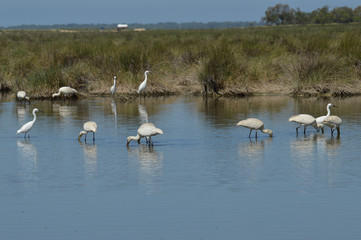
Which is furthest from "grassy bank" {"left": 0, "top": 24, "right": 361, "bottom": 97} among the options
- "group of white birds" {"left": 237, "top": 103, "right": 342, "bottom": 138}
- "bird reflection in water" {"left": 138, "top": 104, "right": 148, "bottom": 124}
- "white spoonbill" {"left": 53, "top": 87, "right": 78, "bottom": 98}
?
"group of white birds" {"left": 237, "top": 103, "right": 342, "bottom": 138}

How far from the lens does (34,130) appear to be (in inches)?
701

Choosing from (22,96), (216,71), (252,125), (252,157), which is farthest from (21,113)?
(252,157)

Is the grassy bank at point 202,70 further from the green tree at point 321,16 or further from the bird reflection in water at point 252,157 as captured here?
the green tree at point 321,16

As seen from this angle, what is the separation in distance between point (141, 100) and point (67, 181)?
14062 mm

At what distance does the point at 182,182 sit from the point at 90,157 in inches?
120

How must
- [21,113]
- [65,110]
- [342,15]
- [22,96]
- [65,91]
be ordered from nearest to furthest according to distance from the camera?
[21,113]
[65,110]
[22,96]
[65,91]
[342,15]

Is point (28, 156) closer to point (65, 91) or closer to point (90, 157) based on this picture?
point (90, 157)

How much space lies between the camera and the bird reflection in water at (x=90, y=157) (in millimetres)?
12305

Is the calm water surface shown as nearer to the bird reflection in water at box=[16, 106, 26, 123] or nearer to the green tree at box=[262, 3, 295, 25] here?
the bird reflection in water at box=[16, 106, 26, 123]

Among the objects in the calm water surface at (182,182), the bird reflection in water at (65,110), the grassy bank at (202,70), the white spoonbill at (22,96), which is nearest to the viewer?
the calm water surface at (182,182)

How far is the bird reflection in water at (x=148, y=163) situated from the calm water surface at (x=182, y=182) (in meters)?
0.02

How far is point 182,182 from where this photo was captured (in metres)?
11.2

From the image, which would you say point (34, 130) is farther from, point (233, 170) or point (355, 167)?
point (355, 167)

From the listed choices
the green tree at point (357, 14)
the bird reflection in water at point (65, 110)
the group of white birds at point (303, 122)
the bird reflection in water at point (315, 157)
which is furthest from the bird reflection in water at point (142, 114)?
the green tree at point (357, 14)
